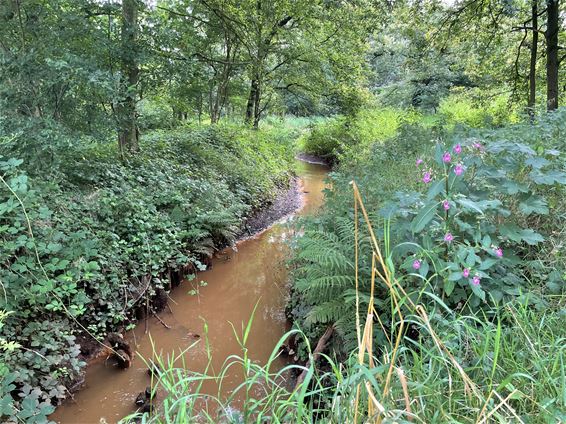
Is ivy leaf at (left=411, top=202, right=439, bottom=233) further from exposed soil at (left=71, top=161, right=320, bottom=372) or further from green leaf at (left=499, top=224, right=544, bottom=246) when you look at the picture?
exposed soil at (left=71, top=161, right=320, bottom=372)

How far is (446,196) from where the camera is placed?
2.04 metres

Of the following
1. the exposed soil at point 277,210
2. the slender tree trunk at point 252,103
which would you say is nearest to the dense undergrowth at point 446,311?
the exposed soil at point 277,210

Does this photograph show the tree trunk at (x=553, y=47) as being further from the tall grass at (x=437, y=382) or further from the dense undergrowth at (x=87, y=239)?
the tall grass at (x=437, y=382)

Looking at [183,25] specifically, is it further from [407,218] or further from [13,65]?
[407,218]

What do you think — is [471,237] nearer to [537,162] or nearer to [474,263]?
[474,263]

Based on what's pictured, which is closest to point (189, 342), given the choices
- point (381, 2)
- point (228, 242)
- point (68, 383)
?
point (68, 383)

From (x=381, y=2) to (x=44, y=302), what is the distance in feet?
26.3

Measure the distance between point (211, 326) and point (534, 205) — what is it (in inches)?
131

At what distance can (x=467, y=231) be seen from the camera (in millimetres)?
2188

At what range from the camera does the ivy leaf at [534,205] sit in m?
2.19

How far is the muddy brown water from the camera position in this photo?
3.09 meters

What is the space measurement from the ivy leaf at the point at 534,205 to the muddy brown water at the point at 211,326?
8.21 ft

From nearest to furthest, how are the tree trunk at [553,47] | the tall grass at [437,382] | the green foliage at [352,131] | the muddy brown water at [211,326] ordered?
the tall grass at [437,382] → the muddy brown water at [211,326] → the tree trunk at [553,47] → the green foliage at [352,131]

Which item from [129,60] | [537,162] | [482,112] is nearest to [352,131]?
[482,112]
